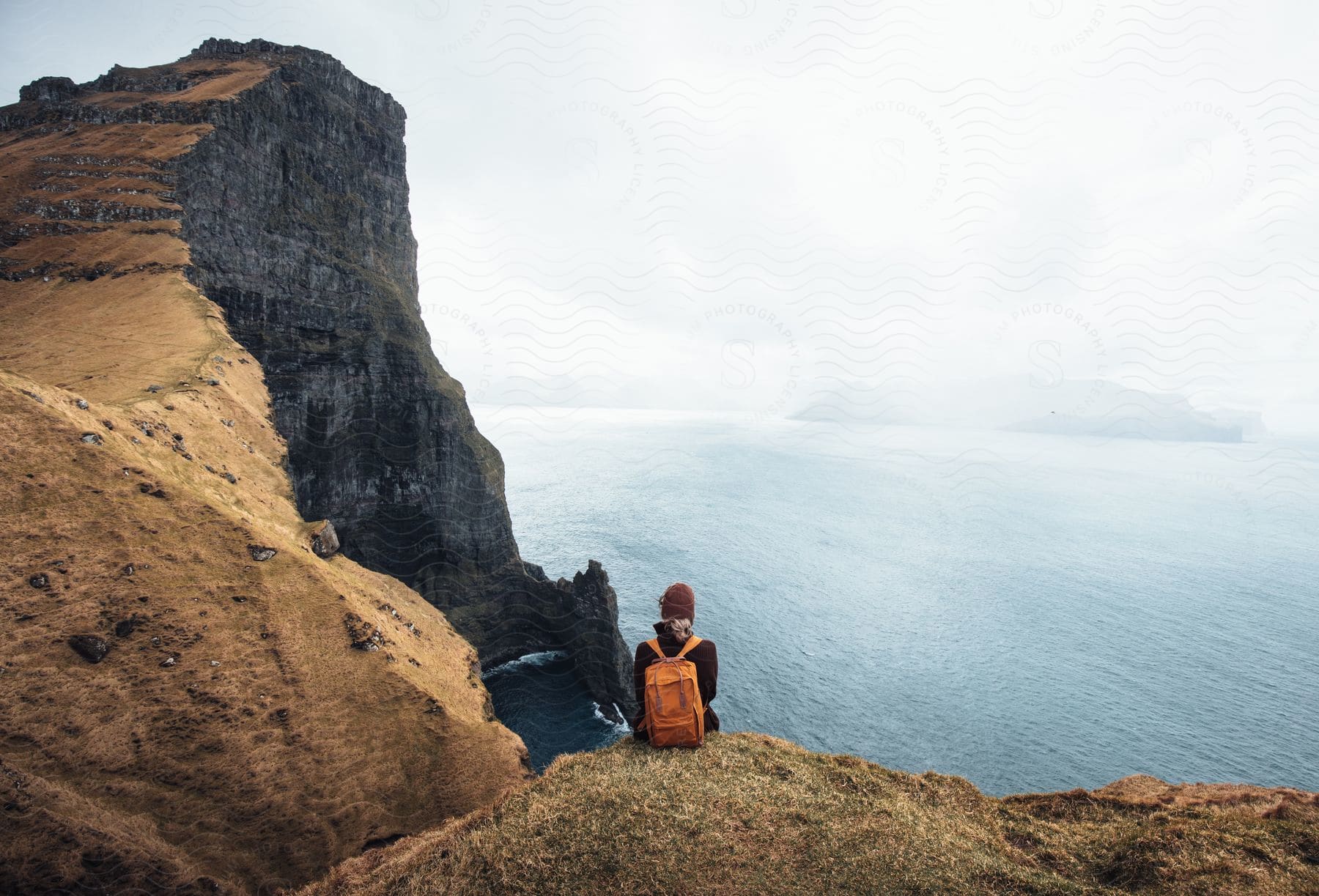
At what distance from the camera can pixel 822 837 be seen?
747 centimetres

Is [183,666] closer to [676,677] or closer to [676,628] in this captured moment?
[676,677]

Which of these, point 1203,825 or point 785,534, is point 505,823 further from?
point 785,534

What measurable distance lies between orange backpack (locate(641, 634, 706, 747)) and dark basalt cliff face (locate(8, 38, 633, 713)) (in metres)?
43.5

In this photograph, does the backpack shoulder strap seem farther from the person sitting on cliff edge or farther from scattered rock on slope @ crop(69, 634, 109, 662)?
scattered rock on slope @ crop(69, 634, 109, 662)

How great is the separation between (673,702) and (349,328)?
172 feet

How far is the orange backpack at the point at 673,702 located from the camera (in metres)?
8.41

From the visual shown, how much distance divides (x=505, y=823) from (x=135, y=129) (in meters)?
64.4

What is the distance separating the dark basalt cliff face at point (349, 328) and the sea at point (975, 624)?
30.3 ft

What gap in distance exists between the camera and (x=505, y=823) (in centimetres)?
800

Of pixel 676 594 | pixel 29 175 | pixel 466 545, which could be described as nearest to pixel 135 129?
pixel 29 175

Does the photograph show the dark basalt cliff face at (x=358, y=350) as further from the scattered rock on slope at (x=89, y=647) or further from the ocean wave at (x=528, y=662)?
the scattered rock on slope at (x=89, y=647)

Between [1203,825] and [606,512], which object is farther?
[606,512]

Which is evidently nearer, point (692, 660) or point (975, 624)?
point (692, 660)

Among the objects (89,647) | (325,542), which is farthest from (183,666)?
(325,542)
